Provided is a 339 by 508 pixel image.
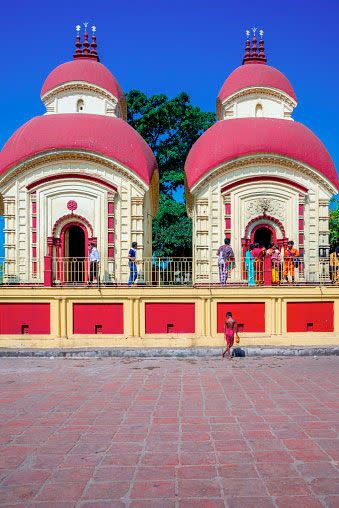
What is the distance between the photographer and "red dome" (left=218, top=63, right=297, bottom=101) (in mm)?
18031

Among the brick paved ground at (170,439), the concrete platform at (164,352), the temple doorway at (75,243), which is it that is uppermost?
the temple doorway at (75,243)

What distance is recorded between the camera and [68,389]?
768 cm

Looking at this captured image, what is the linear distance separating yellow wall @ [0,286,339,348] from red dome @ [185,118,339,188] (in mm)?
4889

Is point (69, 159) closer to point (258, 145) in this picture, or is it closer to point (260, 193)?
point (258, 145)

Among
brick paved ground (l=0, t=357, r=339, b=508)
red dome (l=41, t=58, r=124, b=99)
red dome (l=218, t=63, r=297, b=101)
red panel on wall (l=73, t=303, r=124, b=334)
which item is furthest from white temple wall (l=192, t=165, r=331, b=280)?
brick paved ground (l=0, t=357, r=339, b=508)

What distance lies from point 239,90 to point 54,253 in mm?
8708

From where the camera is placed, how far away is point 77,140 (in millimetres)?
15609

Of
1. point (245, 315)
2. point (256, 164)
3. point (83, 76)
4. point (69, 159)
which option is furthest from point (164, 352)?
point (83, 76)

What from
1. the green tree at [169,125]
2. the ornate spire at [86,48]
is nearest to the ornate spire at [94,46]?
the ornate spire at [86,48]

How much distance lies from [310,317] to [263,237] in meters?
4.60

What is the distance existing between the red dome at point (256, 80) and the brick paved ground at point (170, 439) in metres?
12.1

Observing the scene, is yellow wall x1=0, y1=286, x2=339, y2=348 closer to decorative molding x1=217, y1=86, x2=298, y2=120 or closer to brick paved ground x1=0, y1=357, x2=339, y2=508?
brick paved ground x1=0, y1=357, x2=339, y2=508

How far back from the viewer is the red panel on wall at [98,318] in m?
12.1

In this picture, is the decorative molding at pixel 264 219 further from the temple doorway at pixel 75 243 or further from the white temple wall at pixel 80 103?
the white temple wall at pixel 80 103
